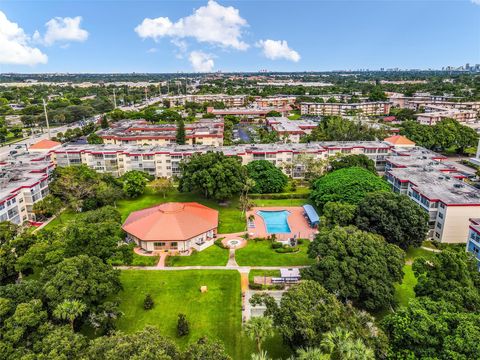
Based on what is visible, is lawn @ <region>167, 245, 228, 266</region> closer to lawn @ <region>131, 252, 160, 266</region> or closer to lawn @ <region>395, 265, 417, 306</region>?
lawn @ <region>131, 252, 160, 266</region>

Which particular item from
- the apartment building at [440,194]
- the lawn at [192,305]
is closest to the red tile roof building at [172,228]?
the lawn at [192,305]

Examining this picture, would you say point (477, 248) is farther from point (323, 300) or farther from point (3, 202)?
point (3, 202)

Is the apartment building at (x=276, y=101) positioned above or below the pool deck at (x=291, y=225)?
above

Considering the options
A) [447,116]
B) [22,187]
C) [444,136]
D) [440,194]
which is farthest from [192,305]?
[447,116]

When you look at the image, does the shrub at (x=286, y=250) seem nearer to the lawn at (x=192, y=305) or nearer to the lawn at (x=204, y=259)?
the lawn at (x=204, y=259)

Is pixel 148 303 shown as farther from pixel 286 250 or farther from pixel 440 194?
pixel 440 194

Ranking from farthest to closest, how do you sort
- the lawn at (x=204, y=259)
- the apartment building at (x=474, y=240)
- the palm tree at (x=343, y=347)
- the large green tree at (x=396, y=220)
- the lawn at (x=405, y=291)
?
the lawn at (x=204, y=259)
the large green tree at (x=396, y=220)
the apartment building at (x=474, y=240)
the lawn at (x=405, y=291)
the palm tree at (x=343, y=347)
